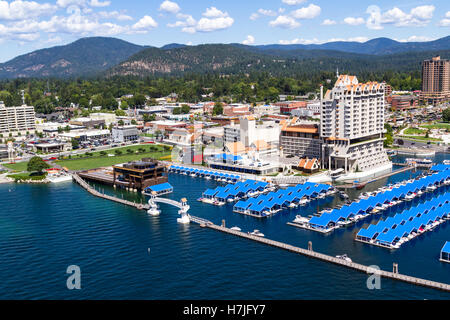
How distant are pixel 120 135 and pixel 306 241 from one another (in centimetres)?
7998

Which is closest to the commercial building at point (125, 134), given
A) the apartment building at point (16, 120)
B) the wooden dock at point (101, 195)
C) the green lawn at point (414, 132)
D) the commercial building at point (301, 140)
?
the apartment building at point (16, 120)

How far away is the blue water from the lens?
38062mm

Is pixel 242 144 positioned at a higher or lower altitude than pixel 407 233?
higher

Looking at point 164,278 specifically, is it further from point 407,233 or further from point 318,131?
point 318,131

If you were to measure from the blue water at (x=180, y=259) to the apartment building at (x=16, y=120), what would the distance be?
78.0m

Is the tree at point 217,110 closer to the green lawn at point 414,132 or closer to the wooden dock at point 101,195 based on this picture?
the green lawn at point 414,132

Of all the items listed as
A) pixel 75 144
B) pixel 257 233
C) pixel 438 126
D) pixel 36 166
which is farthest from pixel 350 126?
pixel 75 144

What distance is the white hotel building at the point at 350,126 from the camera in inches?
3044

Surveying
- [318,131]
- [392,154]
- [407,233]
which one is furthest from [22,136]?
[407,233]

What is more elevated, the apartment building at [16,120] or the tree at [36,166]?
the apartment building at [16,120]

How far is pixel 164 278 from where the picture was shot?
40531mm

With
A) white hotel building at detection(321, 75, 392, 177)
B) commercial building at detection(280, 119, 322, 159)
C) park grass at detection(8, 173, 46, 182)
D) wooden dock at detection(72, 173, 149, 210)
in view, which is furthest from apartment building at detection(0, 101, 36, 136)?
white hotel building at detection(321, 75, 392, 177)

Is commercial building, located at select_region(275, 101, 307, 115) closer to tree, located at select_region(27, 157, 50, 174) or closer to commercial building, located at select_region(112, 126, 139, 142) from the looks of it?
commercial building, located at select_region(112, 126, 139, 142)

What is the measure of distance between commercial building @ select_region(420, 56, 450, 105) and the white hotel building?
105m
